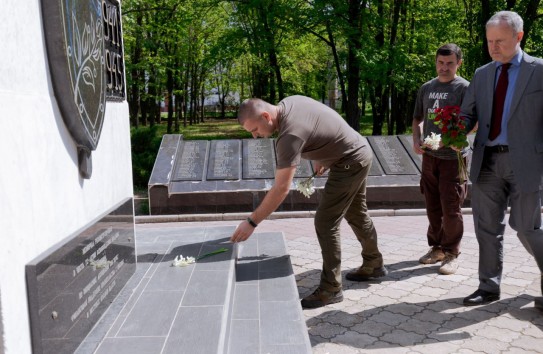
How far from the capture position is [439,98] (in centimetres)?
507

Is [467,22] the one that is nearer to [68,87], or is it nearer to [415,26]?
[415,26]

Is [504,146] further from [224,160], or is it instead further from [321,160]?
[224,160]

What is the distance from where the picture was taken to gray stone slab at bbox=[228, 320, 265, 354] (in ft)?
9.95

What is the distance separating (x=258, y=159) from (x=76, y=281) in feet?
19.8

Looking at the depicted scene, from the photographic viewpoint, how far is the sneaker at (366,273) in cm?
482

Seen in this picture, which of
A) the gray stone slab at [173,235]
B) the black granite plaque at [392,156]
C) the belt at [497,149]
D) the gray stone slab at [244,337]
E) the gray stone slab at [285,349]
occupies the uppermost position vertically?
the belt at [497,149]

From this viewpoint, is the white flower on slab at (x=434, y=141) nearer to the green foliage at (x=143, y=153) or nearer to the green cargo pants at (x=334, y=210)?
the green cargo pants at (x=334, y=210)

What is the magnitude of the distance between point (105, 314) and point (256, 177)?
510cm

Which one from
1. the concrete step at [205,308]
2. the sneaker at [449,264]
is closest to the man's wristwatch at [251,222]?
the concrete step at [205,308]

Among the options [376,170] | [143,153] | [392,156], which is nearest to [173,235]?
[376,170]

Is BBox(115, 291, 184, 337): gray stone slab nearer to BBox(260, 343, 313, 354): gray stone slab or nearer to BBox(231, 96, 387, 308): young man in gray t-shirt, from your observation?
BBox(260, 343, 313, 354): gray stone slab

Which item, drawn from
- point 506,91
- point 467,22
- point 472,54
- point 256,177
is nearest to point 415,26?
point 467,22

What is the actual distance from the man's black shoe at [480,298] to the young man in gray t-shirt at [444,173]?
73 cm

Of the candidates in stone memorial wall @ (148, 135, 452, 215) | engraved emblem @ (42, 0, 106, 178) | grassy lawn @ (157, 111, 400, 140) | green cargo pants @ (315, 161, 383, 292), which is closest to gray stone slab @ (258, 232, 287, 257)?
green cargo pants @ (315, 161, 383, 292)
